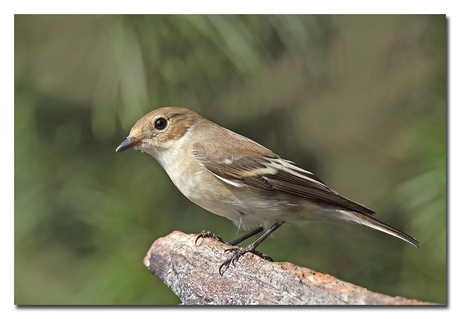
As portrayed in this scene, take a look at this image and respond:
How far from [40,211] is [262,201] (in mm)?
1366

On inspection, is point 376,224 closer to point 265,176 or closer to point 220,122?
point 265,176

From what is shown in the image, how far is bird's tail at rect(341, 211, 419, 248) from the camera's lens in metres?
1.70

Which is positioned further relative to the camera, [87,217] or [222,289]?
[87,217]

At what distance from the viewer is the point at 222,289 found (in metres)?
1.59

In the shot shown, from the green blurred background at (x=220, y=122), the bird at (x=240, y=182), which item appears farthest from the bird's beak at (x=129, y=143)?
the green blurred background at (x=220, y=122)

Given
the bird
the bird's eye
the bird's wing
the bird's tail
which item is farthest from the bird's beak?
the bird's tail

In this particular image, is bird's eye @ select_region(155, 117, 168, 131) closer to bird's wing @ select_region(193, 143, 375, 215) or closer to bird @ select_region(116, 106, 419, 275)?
bird @ select_region(116, 106, 419, 275)

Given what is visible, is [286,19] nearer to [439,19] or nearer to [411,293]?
[439,19]

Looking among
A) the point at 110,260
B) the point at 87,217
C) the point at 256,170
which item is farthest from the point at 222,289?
the point at 87,217

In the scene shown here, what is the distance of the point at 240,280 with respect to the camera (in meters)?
1.58

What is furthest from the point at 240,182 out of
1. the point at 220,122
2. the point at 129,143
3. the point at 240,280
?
the point at 220,122

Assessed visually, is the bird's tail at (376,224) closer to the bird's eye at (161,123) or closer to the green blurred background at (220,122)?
the green blurred background at (220,122)

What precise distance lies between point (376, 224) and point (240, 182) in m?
0.60

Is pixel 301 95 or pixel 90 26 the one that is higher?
pixel 90 26
